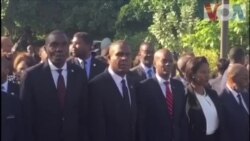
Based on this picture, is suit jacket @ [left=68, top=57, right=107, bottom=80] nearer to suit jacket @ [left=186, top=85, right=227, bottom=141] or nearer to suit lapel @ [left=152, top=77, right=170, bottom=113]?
suit lapel @ [left=152, top=77, right=170, bottom=113]

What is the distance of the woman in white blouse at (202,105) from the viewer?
24.1 ft

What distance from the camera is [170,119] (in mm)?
7484

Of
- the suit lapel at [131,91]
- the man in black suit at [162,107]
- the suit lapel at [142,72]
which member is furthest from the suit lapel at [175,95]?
the suit lapel at [142,72]

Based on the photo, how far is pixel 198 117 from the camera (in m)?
7.40

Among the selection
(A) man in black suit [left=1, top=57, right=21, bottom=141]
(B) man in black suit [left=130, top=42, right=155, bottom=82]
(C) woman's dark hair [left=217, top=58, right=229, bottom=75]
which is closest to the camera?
(A) man in black suit [left=1, top=57, right=21, bottom=141]

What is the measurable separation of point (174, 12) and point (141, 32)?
6628 mm

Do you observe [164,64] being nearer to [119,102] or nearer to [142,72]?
[119,102]

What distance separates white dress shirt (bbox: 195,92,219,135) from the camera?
7383 millimetres

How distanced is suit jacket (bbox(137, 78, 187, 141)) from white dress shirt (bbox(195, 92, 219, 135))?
24 centimetres

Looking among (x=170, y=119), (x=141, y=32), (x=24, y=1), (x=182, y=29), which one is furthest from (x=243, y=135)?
(x=24, y=1)

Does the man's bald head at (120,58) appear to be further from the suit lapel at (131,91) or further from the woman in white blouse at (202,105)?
the woman in white blouse at (202,105)

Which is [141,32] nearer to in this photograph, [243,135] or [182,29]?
[182,29]

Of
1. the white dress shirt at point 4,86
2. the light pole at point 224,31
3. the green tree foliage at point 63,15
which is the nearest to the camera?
the white dress shirt at point 4,86

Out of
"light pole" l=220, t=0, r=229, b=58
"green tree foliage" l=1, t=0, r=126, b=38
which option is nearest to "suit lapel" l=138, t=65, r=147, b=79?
"light pole" l=220, t=0, r=229, b=58
